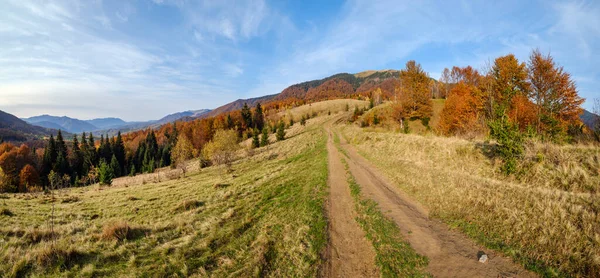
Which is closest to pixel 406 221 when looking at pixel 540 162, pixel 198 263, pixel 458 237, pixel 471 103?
pixel 458 237

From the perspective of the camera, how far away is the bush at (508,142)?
11.8 meters

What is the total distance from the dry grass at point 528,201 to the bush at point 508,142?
1.78 feet

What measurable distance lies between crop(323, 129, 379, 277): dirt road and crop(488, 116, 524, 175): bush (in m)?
8.72

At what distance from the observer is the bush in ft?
38.6

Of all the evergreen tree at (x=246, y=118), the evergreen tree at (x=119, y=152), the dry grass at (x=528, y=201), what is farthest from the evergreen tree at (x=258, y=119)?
the dry grass at (x=528, y=201)

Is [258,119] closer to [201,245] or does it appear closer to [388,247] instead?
[201,245]

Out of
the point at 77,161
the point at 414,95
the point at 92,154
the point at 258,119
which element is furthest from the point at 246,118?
the point at 414,95

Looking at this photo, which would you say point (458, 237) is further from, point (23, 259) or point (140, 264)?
point (23, 259)

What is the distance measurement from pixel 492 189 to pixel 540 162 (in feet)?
15.2

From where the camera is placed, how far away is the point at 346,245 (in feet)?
24.8

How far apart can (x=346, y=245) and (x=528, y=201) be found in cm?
696

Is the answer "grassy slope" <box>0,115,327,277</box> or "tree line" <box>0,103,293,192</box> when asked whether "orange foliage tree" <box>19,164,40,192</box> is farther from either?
"grassy slope" <box>0,115,327,277</box>

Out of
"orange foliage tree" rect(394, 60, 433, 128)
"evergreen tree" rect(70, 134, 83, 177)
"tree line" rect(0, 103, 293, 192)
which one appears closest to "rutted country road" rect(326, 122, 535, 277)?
"tree line" rect(0, 103, 293, 192)

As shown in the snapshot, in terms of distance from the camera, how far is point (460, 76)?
84188 millimetres
